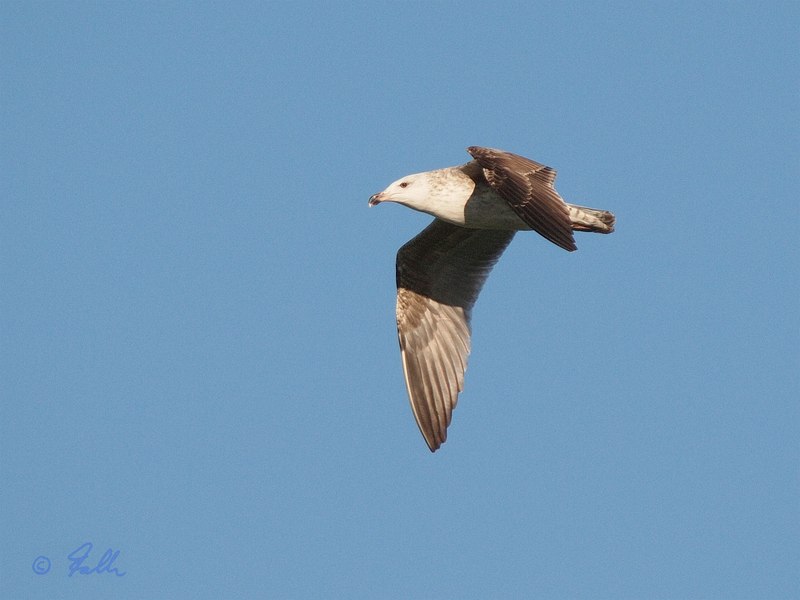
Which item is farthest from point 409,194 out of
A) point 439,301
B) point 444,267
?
point 439,301

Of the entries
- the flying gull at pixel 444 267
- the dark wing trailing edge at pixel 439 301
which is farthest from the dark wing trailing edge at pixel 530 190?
the dark wing trailing edge at pixel 439 301

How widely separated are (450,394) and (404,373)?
57 centimetres

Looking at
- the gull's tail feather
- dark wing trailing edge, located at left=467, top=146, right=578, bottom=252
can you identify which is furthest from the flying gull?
dark wing trailing edge, located at left=467, top=146, right=578, bottom=252

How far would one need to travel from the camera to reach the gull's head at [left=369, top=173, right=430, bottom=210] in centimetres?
1294

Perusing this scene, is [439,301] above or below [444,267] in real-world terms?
below

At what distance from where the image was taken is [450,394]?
46.0 ft

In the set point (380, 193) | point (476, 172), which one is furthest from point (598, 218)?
point (380, 193)

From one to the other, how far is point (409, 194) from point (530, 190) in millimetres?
1825

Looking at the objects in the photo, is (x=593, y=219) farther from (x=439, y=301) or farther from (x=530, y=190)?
(x=439, y=301)

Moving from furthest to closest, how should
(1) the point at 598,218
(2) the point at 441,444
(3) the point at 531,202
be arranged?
(2) the point at 441,444, (1) the point at 598,218, (3) the point at 531,202

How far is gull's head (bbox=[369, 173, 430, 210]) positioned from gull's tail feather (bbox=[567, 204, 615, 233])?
1.45 m

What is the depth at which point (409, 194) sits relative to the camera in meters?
13.0

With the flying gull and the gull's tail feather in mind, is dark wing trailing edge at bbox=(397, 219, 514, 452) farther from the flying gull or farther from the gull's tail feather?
the gull's tail feather

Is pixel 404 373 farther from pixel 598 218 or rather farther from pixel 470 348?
pixel 598 218
